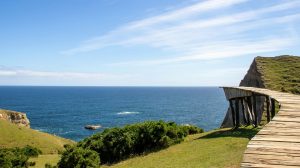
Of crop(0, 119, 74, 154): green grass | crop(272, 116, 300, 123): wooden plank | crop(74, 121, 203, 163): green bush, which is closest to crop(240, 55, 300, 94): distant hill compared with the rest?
crop(74, 121, 203, 163): green bush

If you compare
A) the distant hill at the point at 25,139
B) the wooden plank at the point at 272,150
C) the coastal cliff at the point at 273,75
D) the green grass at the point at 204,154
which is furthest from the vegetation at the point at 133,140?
the distant hill at the point at 25,139

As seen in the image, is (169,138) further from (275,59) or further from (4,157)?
(275,59)

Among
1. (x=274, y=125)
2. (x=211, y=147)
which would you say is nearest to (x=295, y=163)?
(x=274, y=125)

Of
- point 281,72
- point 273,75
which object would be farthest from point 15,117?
point 281,72

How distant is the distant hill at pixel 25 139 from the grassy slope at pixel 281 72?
3990 centimetres

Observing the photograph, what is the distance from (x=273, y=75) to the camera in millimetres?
57125

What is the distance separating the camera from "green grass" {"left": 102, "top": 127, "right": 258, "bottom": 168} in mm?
22781

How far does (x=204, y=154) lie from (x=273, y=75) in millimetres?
35612

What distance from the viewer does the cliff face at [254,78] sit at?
5556 centimetres

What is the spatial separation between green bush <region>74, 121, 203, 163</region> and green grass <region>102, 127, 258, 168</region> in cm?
162

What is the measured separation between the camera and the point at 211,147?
91.7ft

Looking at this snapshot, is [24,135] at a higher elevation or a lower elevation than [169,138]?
lower

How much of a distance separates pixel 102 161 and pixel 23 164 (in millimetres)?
10788

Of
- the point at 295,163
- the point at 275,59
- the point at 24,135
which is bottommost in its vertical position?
the point at 24,135
